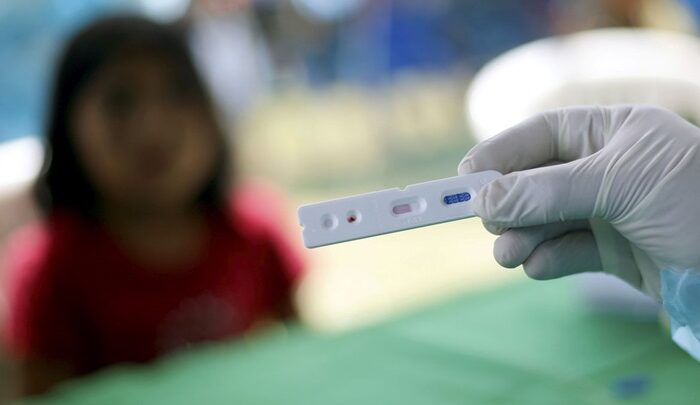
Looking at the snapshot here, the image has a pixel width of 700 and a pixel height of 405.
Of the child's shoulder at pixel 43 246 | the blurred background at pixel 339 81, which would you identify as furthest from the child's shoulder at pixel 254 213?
the blurred background at pixel 339 81

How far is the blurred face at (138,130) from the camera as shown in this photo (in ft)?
3.14

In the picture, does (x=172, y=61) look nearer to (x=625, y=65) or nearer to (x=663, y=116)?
(x=625, y=65)

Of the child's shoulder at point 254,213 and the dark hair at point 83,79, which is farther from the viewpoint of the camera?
the child's shoulder at point 254,213

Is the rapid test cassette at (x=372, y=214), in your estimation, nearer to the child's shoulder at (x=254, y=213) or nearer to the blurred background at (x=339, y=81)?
the child's shoulder at (x=254, y=213)

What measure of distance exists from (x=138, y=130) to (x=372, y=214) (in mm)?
618

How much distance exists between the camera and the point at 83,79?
3.18ft

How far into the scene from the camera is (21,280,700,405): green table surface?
0.68 m

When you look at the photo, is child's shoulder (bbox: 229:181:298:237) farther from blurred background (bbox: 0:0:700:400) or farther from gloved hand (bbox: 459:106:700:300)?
gloved hand (bbox: 459:106:700:300)

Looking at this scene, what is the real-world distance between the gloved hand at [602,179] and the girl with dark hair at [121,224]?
0.61 m

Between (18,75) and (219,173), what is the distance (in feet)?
4.47

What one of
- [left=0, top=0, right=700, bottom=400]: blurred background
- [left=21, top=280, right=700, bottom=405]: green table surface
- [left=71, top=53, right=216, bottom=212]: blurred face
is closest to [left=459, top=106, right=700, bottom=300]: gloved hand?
[left=21, top=280, right=700, bottom=405]: green table surface

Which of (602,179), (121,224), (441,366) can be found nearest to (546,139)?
(602,179)

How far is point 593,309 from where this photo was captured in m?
0.81

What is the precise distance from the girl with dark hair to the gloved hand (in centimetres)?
61
